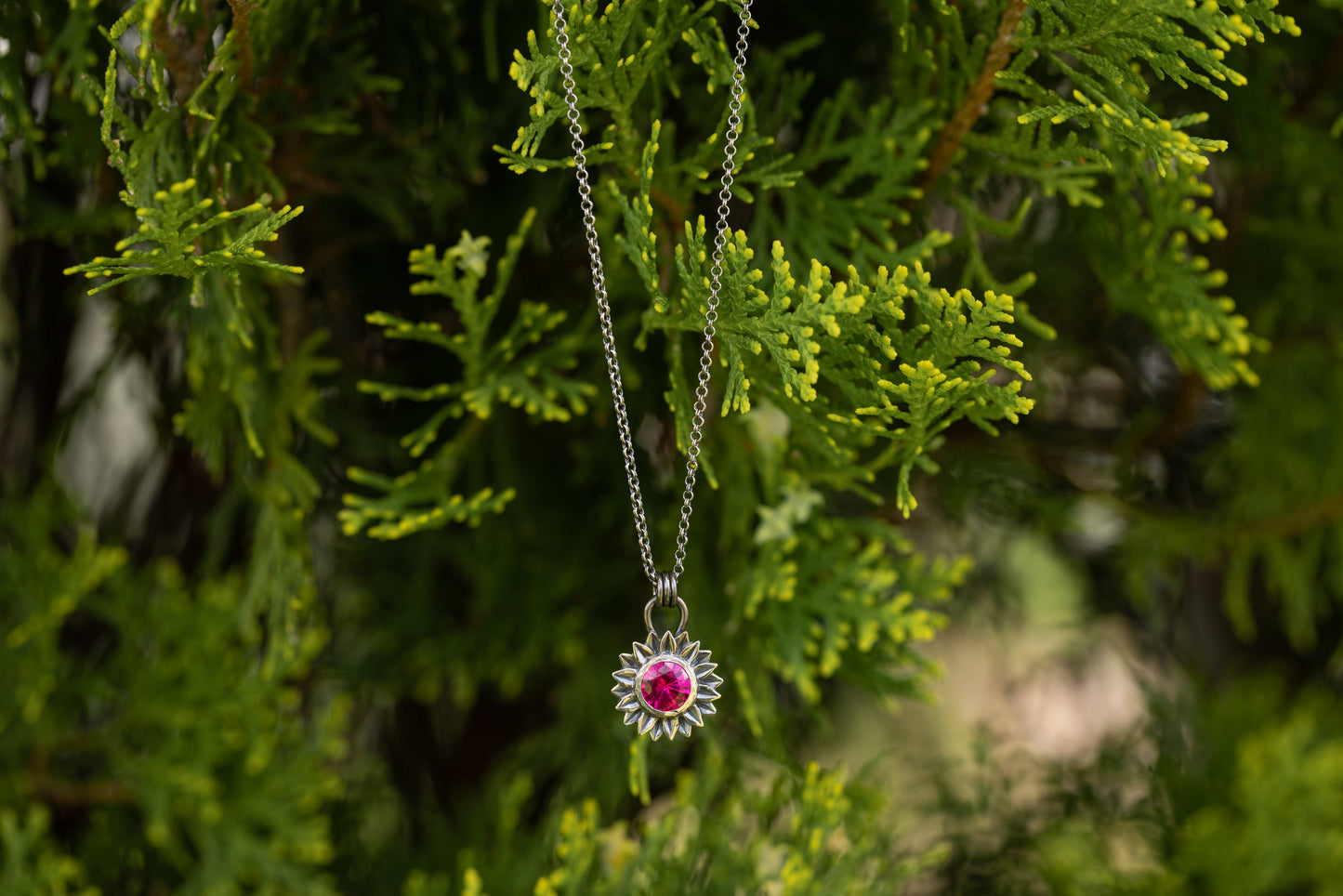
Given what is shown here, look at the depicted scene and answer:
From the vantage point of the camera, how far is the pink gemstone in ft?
3.14

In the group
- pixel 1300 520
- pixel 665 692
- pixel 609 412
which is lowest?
pixel 665 692

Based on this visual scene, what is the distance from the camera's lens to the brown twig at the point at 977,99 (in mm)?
901

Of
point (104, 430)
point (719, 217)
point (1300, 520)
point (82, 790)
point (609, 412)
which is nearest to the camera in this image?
point (719, 217)

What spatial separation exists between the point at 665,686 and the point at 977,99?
651mm

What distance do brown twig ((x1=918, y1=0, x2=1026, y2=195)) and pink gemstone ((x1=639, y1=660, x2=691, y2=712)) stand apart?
1.93 ft

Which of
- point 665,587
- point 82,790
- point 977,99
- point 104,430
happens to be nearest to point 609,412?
point 665,587

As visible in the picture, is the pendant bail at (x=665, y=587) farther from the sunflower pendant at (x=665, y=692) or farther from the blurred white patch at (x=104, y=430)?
the blurred white patch at (x=104, y=430)

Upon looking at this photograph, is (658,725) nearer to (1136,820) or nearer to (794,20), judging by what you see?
(794,20)

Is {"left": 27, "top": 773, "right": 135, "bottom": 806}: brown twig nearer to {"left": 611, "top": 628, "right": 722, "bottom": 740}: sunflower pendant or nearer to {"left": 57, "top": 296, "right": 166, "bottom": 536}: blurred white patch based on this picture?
{"left": 57, "top": 296, "right": 166, "bottom": 536}: blurred white patch

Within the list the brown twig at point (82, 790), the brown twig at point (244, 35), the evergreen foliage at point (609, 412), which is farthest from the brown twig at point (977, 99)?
the brown twig at point (82, 790)

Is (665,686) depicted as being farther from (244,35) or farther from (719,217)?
(244,35)

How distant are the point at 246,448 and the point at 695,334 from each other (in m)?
0.59

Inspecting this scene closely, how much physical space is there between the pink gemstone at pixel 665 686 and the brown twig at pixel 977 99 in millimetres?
589

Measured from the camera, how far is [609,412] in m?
1.32
